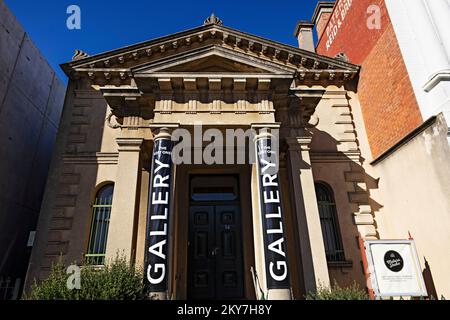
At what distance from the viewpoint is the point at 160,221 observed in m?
6.76

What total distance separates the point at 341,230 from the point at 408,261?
2.62m

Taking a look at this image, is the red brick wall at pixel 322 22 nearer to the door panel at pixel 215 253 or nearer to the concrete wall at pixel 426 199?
the concrete wall at pixel 426 199

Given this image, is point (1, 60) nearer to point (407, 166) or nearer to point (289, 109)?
point (289, 109)

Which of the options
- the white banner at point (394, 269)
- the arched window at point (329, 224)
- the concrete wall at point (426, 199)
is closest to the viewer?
the white banner at point (394, 269)

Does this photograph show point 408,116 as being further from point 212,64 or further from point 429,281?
point 212,64

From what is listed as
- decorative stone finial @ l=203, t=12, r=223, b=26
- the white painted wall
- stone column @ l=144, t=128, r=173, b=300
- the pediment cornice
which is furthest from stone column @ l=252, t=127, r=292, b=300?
decorative stone finial @ l=203, t=12, r=223, b=26

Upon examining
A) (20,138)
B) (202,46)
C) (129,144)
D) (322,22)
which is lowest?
(129,144)

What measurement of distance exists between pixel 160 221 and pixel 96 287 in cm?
207

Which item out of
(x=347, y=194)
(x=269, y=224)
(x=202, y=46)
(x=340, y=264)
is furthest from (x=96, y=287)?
(x=202, y=46)

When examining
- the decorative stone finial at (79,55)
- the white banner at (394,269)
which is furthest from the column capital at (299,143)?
the decorative stone finial at (79,55)

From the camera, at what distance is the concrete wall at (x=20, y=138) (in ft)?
33.5

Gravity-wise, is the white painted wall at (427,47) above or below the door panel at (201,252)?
above

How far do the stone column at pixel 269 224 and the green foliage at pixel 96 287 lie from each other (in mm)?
2820
